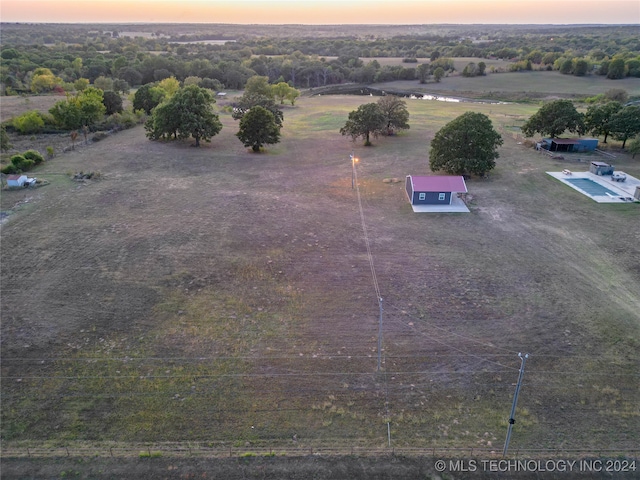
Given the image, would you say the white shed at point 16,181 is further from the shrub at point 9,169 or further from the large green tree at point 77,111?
the large green tree at point 77,111

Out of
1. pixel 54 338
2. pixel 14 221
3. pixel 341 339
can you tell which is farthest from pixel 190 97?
pixel 341 339

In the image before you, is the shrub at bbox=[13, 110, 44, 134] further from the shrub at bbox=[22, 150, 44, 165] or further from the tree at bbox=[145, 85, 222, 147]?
the tree at bbox=[145, 85, 222, 147]

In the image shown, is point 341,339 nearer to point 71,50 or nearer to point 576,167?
point 576,167

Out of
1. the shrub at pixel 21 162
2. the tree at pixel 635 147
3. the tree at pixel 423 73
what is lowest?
the shrub at pixel 21 162

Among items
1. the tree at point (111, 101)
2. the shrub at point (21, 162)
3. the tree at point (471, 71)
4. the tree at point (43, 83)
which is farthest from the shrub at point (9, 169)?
the tree at point (471, 71)

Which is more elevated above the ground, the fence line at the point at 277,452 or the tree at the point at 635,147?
the tree at the point at 635,147

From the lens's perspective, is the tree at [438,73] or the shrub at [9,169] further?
the tree at [438,73]
